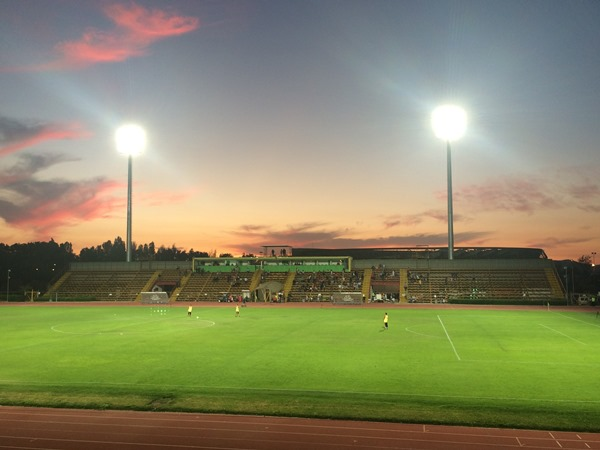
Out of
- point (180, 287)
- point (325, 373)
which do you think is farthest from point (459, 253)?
point (325, 373)

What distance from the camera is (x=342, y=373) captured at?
1736 centimetres

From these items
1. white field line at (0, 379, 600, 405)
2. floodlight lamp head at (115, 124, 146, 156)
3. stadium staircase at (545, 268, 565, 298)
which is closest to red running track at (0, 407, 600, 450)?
white field line at (0, 379, 600, 405)

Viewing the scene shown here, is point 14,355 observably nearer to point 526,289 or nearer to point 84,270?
point 526,289

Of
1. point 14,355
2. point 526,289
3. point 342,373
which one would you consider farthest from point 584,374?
point 526,289

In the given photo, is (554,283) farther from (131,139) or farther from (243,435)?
Result: (243,435)

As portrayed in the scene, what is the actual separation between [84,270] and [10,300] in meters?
14.1

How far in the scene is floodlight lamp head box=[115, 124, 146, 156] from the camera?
65.9m

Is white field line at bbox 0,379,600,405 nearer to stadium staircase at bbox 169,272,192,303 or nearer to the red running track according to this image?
the red running track

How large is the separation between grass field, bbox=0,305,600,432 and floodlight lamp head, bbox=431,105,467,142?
1272 inches

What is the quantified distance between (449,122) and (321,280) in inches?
1143

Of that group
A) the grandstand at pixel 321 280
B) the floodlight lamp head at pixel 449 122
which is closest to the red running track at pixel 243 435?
the grandstand at pixel 321 280

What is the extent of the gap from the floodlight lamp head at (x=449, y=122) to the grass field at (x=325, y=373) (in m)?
32.3

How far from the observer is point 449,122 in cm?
5853

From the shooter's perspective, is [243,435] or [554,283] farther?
[554,283]
